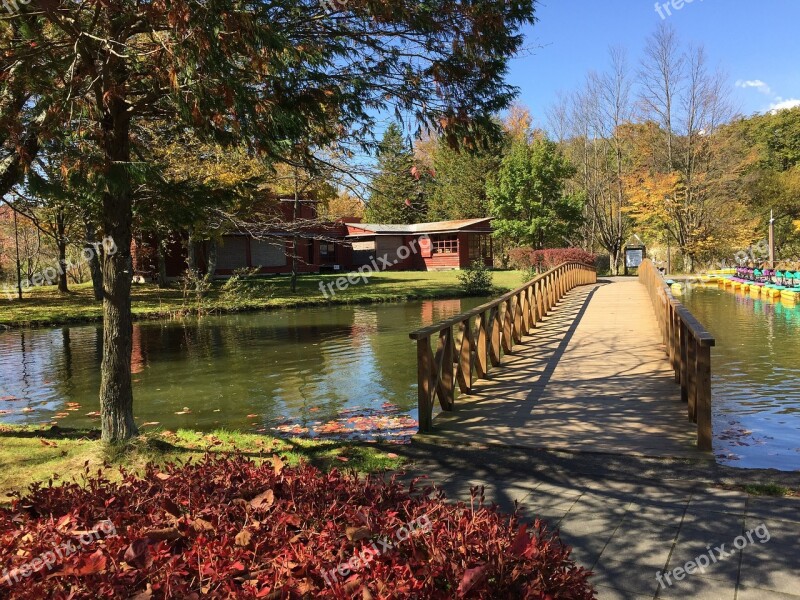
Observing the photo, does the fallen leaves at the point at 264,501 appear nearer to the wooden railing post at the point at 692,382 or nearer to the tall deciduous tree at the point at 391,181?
the tall deciduous tree at the point at 391,181

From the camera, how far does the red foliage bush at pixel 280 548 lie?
206cm

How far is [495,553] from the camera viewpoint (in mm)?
2150

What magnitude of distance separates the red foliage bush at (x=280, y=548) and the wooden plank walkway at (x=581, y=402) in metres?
2.96

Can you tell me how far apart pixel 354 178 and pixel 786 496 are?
14.1 feet

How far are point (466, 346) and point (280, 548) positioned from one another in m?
5.49

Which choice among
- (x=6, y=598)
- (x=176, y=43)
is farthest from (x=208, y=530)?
(x=176, y=43)

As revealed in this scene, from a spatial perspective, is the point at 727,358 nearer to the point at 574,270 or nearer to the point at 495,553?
the point at 495,553

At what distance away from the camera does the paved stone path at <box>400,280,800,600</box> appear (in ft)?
10.5

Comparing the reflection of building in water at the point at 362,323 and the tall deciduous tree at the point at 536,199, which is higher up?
the tall deciduous tree at the point at 536,199

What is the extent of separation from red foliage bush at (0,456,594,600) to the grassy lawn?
21.0 metres

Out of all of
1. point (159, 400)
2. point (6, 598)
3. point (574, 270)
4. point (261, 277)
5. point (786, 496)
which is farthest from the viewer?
point (261, 277)

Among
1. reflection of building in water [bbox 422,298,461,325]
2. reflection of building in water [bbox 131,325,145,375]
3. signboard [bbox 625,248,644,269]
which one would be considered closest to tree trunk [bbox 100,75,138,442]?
reflection of building in water [bbox 131,325,145,375]

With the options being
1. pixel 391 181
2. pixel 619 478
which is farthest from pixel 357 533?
pixel 391 181

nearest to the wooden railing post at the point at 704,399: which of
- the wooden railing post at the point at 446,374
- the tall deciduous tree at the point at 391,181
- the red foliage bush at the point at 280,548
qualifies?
the wooden railing post at the point at 446,374
